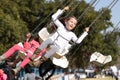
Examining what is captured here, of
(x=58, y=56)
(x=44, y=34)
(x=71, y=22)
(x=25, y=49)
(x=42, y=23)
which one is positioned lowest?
(x=58, y=56)

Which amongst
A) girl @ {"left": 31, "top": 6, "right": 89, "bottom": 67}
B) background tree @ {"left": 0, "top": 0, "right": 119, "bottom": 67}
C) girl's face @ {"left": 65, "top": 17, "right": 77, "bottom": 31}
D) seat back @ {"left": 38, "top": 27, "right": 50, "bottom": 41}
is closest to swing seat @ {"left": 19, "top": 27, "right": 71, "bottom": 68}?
seat back @ {"left": 38, "top": 27, "right": 50, "bottom": 41}

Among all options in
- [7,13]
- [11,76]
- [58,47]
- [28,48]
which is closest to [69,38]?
[58,47]

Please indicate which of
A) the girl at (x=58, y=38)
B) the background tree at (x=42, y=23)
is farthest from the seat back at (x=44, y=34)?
the background tree at (x=42, y=23)

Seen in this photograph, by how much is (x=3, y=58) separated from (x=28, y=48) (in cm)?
89

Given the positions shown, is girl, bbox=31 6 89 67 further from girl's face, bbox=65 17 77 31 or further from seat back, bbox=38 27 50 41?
seat back, bbox=38 27 50 41

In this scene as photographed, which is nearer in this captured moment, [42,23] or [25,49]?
[25,49]

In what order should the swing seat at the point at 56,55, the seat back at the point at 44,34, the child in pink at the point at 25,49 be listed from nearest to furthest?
1. the child in pink at the point at 25,49
2. the swing seat at the point at 56,55
3. the seat back at the point at 44,34

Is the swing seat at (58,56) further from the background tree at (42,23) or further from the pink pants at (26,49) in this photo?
the background tree at (42,23)

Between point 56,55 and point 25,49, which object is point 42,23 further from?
point 25,49

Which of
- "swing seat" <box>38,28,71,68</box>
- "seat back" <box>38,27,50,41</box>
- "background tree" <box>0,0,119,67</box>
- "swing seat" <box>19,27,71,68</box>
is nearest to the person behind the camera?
"swing seat" <box>19,27,71,68</box>

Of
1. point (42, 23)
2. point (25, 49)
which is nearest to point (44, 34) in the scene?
point (25, 49)

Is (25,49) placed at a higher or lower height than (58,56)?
higher

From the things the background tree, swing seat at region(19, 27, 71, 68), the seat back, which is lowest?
swing seat at region(19, 27, 71, 68)

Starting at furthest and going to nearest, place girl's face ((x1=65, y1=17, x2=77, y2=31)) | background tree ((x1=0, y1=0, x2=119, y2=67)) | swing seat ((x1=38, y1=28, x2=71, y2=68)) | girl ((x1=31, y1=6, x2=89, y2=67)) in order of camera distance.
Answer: background tree ((x1=0, y1=0, x2=119, y2=67)) < swing seat ((x1=38, y1=28, x2=71, y2=68)) < girl ((x1=31, y1=6, x2=89, y2=67)) < girl's face ((x1=65, y1=17, x2=77, y2=31))
